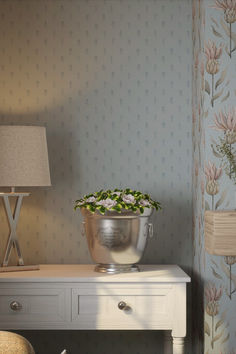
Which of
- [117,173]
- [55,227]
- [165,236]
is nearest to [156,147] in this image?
[117,173]

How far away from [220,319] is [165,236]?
586 millimetres

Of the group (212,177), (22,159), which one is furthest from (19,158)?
(212,177)

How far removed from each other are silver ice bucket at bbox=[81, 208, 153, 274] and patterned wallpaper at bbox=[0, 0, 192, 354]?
399 millimetres

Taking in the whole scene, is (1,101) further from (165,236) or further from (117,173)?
(165,236)

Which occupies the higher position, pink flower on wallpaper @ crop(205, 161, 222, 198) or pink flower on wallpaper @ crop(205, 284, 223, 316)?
pink flower on wallpaper @ crop(205, 161, 222, 198)

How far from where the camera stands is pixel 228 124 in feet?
8.25

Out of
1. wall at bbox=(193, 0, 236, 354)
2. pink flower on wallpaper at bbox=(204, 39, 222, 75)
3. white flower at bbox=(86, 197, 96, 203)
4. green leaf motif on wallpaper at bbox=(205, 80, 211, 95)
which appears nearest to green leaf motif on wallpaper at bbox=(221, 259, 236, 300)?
wall at bbox=(193, 0, 236, 354)

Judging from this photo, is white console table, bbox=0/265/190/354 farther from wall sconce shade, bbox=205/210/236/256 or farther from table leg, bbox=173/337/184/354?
wall sconce shade, bbox=205/210/236/256

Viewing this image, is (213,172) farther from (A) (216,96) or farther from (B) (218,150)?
(A) (216,96)

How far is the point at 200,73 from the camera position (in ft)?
8.61

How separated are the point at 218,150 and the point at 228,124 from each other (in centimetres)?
13

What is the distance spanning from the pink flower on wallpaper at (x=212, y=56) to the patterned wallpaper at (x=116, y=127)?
381 millimetres

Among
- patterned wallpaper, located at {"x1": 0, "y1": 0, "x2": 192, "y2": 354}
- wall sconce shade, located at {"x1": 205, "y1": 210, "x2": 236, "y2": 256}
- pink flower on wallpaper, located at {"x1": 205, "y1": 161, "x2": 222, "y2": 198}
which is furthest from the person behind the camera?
patterned wallpaper, located at {"x1": 0, "y1": 0, "x2": 192, "y2": 354}

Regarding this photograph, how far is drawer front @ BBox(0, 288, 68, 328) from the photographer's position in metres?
2.41
